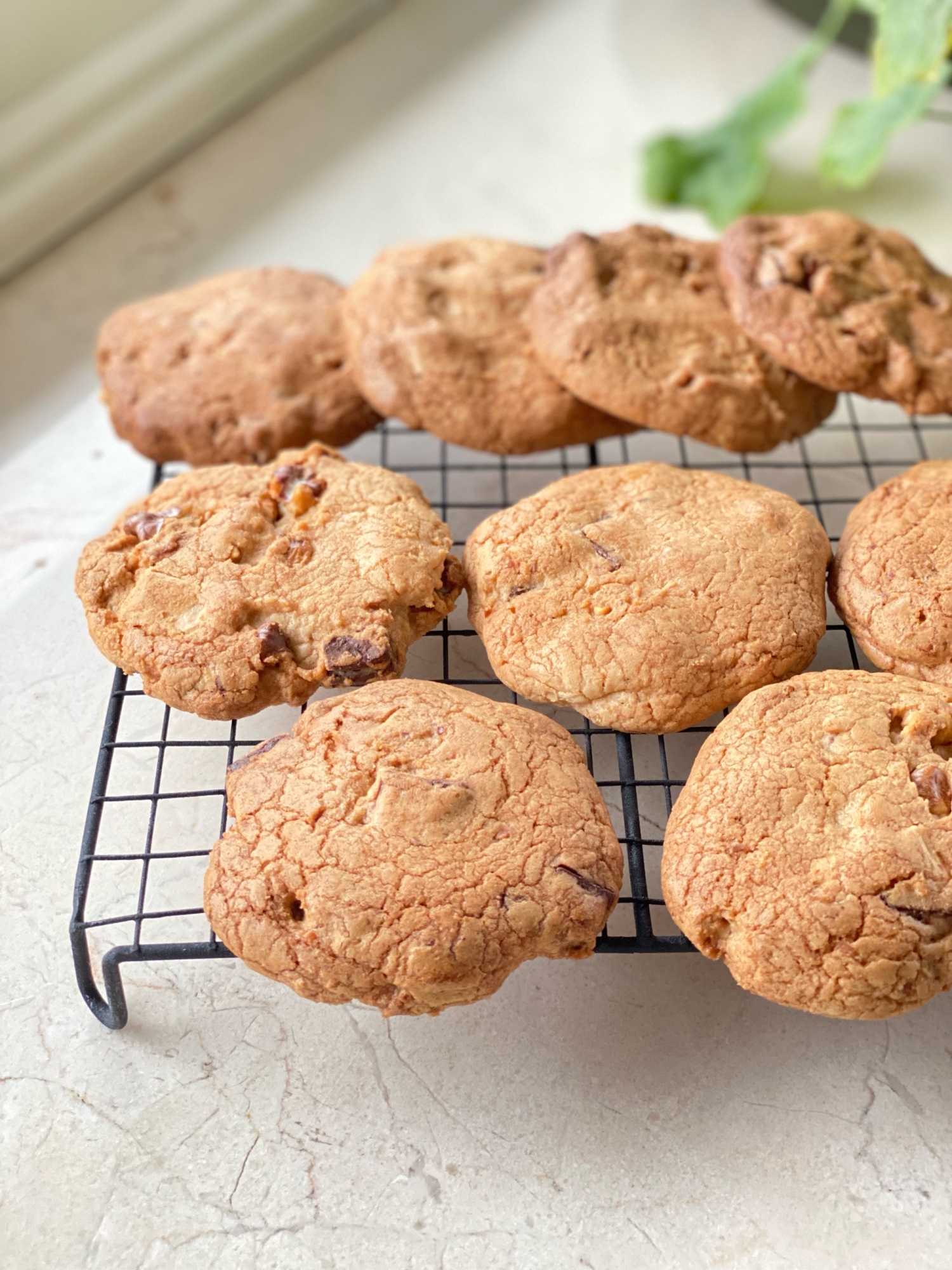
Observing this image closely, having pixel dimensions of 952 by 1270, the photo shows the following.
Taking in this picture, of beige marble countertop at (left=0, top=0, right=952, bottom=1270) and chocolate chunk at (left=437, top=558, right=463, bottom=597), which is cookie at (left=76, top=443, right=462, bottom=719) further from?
beige marble countertop at (left=0, top=0, right=952, bottom=1270)

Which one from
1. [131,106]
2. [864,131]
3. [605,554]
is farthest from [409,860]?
[131,106]

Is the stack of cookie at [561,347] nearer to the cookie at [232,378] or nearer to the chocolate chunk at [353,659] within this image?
the cookie at [232,378]

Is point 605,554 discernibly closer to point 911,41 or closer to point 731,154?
point 911,41

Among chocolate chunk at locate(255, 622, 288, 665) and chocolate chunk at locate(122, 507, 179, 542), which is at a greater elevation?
chocolate chunk at locate(122, 507, 179, 542)

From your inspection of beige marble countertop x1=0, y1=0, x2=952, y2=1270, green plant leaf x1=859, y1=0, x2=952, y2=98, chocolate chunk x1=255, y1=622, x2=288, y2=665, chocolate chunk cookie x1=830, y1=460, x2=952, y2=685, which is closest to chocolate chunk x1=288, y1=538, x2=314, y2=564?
chocolate chunk x1=255, y1=622, x2=288, y2=665


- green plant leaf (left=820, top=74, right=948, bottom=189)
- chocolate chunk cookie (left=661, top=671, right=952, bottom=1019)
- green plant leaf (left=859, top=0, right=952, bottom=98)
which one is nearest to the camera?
chocolate chunk cookie (left=661, top=671, right=952, bottom=1019)

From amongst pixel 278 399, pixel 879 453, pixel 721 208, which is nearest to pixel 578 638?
pixel 278 399
